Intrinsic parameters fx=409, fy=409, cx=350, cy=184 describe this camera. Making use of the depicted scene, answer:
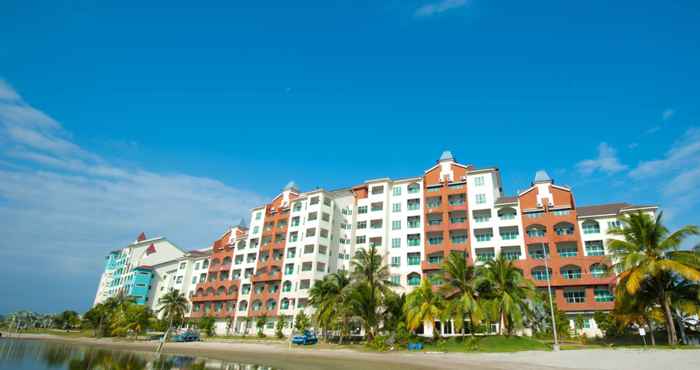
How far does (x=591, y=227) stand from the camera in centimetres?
6406

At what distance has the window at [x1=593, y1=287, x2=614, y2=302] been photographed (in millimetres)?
58138

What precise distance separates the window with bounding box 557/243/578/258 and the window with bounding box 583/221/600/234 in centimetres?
298

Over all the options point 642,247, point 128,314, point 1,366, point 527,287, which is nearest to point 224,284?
point 128,314

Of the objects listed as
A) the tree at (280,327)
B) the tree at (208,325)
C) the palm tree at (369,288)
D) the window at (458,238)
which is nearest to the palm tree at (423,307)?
the palm tree at (369,288)

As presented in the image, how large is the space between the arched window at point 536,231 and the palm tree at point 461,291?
21792 millimetres

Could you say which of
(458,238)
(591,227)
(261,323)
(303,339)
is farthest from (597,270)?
(261,323)

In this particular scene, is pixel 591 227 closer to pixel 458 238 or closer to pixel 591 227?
pixel 591 227

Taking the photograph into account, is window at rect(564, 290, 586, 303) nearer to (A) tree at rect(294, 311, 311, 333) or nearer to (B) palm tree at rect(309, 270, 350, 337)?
(B) palm tree at rect(309, 270, 350, 337)

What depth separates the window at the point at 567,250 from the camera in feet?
208

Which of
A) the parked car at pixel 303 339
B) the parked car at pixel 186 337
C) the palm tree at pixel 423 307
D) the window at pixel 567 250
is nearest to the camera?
the palm tree at pixel 423 307

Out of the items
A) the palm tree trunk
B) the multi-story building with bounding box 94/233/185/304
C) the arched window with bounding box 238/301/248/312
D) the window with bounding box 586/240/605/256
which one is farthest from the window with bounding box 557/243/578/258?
the multi-story building with bounding box 94/233/185/304

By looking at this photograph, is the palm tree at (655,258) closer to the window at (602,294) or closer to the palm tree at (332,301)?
the window at (602,294)

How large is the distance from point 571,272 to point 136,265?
397 feet

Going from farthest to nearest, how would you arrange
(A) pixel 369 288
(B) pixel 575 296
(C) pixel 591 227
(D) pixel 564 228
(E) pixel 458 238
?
(E) pixel 458 238, (D) pixel 564 228, (C) pixel 591 227, (B) pixel 575 296, (A) pixel 369 288
